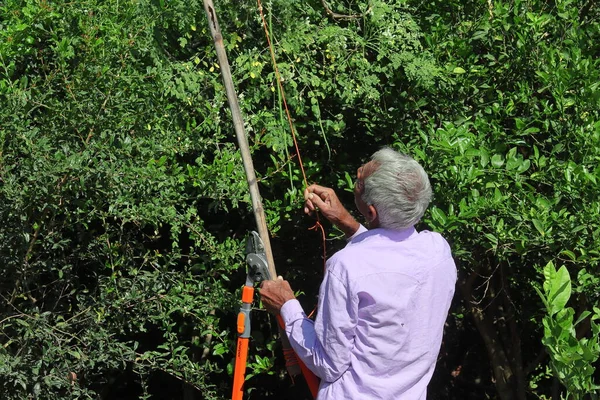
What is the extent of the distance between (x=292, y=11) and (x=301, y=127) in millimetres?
597

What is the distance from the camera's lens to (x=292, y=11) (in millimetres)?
4309

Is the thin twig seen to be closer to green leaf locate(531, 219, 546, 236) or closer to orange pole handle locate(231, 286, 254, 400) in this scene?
green leaf locate(531, 219, 546, 236)

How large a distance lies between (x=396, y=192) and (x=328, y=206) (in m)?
0.67

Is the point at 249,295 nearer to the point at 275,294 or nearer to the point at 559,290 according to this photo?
the point at 275,294

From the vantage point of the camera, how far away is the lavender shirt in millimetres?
2750

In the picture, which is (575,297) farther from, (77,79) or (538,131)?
(77,79)

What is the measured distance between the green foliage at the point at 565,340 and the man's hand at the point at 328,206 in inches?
31.5

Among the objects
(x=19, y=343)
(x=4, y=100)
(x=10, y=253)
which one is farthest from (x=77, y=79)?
(x=19, y=343)

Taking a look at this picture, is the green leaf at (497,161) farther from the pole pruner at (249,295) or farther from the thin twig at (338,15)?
the pole pruner at (249,295)

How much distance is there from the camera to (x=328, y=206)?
348 centimetres

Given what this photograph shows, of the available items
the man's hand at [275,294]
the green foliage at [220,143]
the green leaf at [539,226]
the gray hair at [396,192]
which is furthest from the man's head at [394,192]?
the green leaf at [539,226]

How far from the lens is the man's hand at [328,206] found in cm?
347

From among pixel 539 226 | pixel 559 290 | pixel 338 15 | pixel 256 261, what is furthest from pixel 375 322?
pixel 338 15

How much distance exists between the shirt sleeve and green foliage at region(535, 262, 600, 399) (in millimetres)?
962
